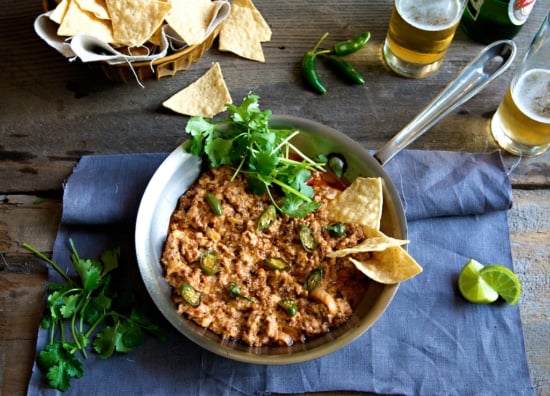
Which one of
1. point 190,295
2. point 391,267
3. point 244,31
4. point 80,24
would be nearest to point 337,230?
point 391,267

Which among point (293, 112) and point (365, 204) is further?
point (293, 112)

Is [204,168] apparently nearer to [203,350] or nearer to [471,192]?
[203,350]

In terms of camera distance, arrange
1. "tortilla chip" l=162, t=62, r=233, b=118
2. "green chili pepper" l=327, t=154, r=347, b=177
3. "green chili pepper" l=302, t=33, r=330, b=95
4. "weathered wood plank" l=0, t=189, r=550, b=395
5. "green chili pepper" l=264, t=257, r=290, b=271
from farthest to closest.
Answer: "green chili pepper" l=302, t=33, r=330, b=95
"tortilla chip" l=162, t=62, r=233, b=118
"green chili pepper" l=327, t=154, r=347, b=177
"weathered wood plank" l=0, t=189, r=550, b=395
"green chili pepper" l=264, t=257, r=290, b=271

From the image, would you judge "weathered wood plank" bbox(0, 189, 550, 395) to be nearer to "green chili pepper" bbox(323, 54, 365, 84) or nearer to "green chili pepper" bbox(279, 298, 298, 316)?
"green chili pepper" bbox(323, 54, 365, 84)

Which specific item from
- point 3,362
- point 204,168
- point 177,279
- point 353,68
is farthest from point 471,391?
point 3,362

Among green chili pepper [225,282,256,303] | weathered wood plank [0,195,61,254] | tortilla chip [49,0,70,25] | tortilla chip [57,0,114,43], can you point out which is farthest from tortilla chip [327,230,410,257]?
tortilla chip [49,0,70,25]

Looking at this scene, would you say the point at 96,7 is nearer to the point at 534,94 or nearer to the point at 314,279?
the point at 314,279

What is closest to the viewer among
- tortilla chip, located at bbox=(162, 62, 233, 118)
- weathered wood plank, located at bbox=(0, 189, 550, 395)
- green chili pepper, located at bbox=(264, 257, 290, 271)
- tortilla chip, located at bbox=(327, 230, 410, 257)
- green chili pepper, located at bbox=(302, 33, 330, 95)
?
tortilla chip, located at bbox=(327, 230, 410, 257)
